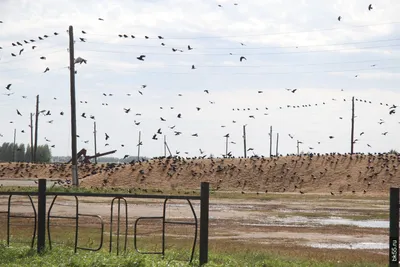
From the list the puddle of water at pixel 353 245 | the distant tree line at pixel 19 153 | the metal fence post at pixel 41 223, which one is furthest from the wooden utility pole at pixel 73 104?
the distant tree line at pixel 19 153

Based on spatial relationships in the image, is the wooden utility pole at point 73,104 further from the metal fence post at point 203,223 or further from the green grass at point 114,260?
the metal fence post at point 203,223

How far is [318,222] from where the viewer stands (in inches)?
1239

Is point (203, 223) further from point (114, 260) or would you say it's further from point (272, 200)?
point (272, 200)

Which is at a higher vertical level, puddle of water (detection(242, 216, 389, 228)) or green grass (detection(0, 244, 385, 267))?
green grass (detection(0, 244, 385, 267))

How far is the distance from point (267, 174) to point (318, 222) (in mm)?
31791

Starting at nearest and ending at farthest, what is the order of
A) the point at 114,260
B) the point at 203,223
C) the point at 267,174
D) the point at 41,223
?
the point at 114,260
the point at 203,223
the point at 41,223
the point at 267,174

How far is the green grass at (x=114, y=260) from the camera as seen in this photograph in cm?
1434

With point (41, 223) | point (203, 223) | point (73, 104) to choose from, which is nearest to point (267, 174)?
point (73, 104)

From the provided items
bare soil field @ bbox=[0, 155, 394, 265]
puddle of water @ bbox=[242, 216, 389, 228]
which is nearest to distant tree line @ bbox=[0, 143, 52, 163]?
bare soil field @ bbox=[0, 155, 394, 265]

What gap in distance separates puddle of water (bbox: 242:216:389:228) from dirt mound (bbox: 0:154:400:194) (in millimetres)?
23004

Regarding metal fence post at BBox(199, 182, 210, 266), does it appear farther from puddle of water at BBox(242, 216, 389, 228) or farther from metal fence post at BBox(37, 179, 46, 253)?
puddle of water at BBox(242, 216, 389, 228)

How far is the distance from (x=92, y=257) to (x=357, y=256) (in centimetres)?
851

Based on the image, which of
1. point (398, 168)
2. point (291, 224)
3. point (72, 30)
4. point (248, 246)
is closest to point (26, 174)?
point (72, 30)

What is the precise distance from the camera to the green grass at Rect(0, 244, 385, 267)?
14.3m
